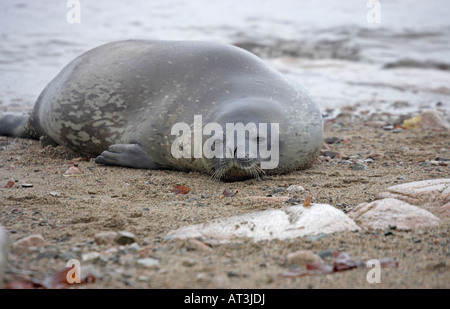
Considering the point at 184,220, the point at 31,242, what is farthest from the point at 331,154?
the point at 31,242

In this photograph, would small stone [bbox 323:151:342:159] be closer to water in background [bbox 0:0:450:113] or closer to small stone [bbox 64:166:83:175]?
small stone [bbox 64:166:83:175]

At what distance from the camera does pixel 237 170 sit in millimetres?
3973

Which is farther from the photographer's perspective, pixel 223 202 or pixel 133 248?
pixel 223 202

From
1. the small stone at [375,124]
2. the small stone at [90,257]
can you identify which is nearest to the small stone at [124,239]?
the small stone at [90,257]

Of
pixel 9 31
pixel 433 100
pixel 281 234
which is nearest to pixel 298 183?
pixel 281 234

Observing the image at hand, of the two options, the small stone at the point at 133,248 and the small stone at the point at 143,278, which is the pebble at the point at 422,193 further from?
the small stone at the point at 143,278

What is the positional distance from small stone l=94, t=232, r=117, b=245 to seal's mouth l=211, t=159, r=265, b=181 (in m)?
1.39

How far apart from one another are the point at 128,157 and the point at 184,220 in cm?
150

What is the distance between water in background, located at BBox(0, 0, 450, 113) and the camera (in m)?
8.68

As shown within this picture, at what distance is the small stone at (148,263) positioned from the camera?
2357 millimetres

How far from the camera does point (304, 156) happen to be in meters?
4.36

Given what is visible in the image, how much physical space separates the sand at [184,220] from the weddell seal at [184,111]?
0.46ft

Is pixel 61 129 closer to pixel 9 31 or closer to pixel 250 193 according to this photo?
pixel 250 193
